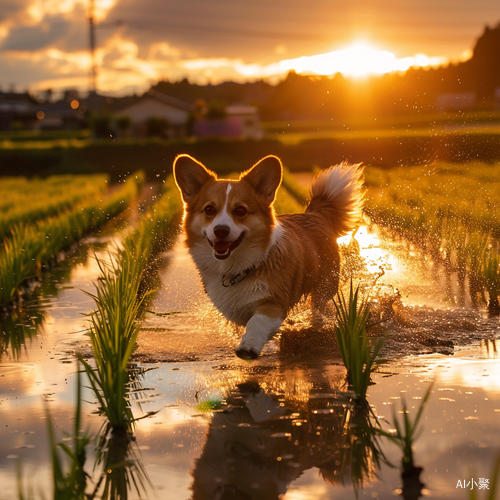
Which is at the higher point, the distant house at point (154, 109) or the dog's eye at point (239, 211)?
the distant house at point (154, 109)

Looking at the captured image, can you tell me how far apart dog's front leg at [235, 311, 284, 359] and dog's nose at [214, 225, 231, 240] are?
1.98ft

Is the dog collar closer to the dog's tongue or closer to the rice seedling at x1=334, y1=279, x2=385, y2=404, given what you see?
the dog's tongue

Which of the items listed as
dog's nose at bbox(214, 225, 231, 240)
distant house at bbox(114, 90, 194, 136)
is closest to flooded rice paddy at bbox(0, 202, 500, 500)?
dog's nose at bbox(214, 225, 231, 240)

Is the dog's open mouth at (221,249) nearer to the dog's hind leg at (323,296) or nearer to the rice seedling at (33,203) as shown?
the dog's hind leg at (323,296)

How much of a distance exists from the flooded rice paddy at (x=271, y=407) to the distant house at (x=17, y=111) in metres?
64.8

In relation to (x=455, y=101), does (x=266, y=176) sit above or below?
below

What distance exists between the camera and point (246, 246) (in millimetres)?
5008

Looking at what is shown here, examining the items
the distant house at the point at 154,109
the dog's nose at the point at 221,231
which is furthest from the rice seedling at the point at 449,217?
the distant house at the point at 154,109

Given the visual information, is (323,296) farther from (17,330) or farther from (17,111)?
(17,111)

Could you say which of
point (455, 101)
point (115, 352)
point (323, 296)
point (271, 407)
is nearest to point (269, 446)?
point (271, 407)

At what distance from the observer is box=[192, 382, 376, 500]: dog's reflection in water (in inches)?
116

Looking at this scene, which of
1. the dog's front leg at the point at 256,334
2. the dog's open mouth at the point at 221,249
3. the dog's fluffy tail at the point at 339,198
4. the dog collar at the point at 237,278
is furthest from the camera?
the dog's fluffy tail at the point at 339,198

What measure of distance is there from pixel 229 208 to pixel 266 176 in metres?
0.56

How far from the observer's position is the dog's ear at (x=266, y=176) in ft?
16.9
